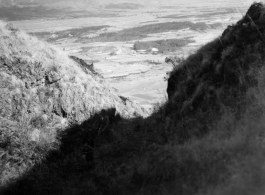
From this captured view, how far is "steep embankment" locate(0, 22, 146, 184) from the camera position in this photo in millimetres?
7312

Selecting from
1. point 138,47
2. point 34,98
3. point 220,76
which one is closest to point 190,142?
point 220,76

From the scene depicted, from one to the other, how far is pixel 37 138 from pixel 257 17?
6696 mm

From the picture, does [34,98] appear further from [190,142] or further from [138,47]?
[138,47]

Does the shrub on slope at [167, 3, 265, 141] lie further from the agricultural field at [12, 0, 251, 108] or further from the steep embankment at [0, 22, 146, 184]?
the agricultural field at [12, 0, 251, 108]

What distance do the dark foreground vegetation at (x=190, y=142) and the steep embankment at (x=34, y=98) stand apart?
0.39 m

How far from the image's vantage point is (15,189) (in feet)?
20.8

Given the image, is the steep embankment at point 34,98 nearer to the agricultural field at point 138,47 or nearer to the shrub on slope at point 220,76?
the shrub on slope at point 220,76

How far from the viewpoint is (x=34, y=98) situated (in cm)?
870

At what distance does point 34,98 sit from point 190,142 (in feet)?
18.1

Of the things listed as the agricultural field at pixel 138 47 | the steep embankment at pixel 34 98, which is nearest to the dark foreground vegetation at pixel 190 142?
the steep embankment at pixel 34 98

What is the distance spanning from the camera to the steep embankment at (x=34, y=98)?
731 cm

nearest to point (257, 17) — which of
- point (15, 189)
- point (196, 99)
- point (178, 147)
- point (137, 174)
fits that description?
point (196, 99)

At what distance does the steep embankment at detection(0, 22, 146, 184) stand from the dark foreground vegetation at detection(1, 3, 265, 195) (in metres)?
0.39

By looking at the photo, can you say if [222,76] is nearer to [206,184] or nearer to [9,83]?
[206,184]
